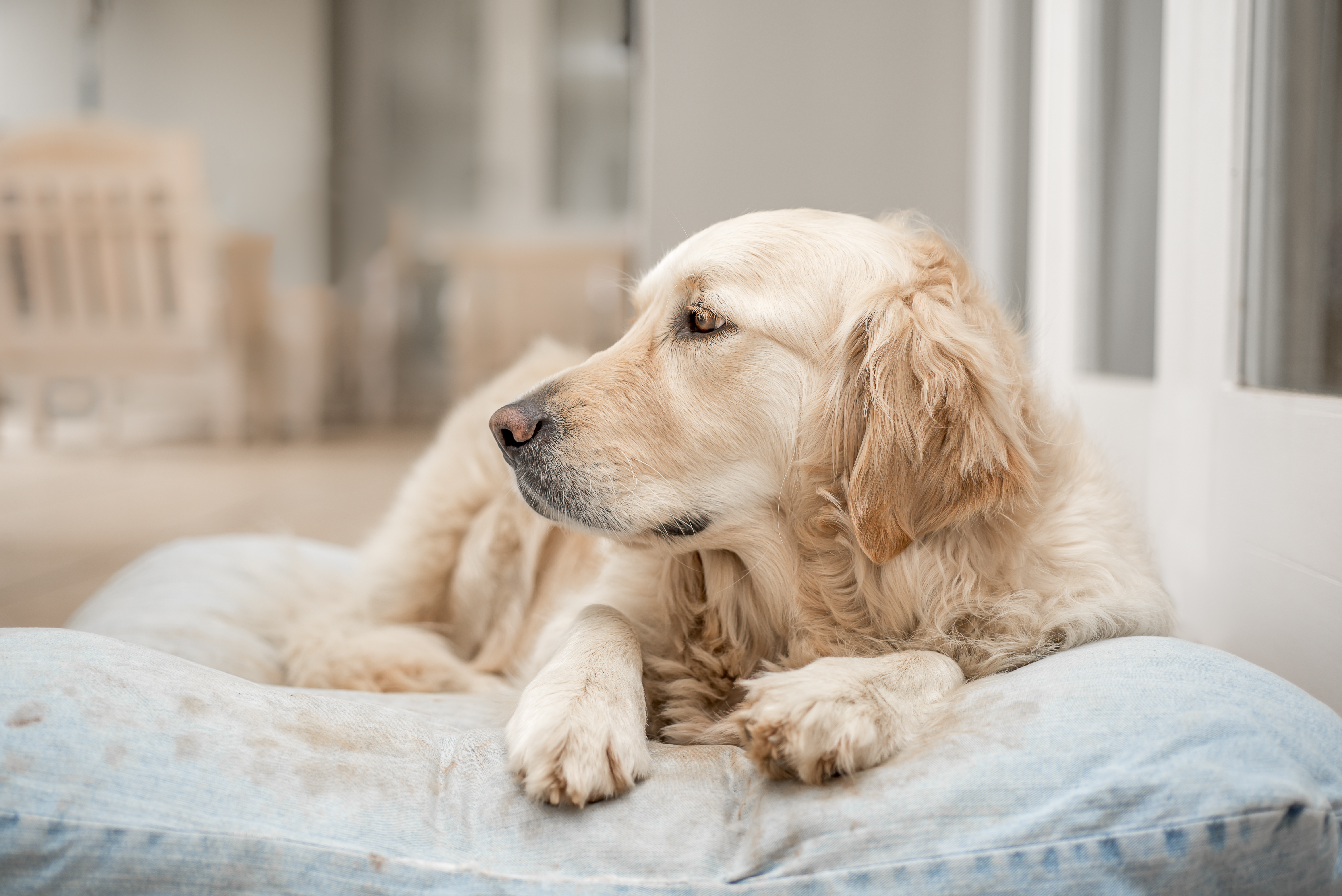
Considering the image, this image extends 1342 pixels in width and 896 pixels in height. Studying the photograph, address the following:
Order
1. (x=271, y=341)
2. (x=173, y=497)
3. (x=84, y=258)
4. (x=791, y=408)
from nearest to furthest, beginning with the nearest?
(x=791, y=408) < (x=84, y=258) < (x=173, y=497) < (x=271, y=341)

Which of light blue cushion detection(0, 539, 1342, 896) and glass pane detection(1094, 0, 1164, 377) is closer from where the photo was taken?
light blue cushion detection(0, 539, 1342, 896)

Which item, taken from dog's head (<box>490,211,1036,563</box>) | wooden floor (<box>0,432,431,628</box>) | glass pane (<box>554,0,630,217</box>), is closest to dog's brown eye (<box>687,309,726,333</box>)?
dog's head (<box>490,211,1036,563</box>)

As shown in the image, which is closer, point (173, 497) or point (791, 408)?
point (791, 408)

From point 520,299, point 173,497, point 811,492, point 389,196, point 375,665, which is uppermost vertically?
point 389,196

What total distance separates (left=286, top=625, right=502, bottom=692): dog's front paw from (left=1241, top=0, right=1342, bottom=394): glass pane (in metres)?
1.46

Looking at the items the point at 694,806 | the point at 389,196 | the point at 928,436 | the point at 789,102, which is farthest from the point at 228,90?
the point at 694,806

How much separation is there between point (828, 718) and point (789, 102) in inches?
94.7

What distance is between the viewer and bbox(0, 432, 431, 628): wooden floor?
3354 millimetres

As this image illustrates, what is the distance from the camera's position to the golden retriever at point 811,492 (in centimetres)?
107

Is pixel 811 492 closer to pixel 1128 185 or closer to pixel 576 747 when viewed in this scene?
pixel 576 747

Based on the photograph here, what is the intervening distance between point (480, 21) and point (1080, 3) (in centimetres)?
283

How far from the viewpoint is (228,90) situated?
159 inches

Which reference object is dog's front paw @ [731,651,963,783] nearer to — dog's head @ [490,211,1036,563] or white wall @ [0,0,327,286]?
dog's head @ [490,211,1036,563]

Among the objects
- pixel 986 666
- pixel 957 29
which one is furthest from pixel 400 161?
pixel 986 666
